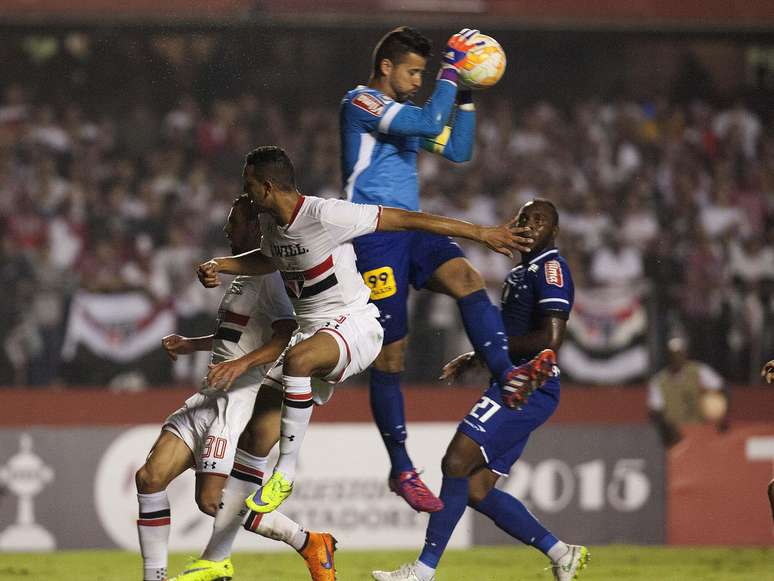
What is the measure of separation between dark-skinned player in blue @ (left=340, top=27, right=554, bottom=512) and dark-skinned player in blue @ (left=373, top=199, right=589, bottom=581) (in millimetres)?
225

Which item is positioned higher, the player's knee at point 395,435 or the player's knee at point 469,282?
the player's knee at point 469,282

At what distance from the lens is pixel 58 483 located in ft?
37.6

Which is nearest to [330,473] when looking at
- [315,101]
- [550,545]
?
[550,545]

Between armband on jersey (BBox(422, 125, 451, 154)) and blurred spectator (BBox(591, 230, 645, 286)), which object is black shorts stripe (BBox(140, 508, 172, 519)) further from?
blurred spectator (BBox(591, 230, 645, 286))

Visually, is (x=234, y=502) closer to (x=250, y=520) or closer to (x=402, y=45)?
(x=250, y=520)

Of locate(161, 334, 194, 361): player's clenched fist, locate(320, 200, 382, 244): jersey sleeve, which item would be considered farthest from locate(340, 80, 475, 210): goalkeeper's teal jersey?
locate(161, 334, 194, 361): player's clenched fist

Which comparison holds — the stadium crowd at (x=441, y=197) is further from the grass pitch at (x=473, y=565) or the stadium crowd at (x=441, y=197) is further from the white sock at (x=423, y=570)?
the white sock at (x=423, y=570)

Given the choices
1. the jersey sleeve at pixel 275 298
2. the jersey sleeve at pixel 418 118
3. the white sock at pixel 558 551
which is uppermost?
the jersey sleeve at pixel 418 118

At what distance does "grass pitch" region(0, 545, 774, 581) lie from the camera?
31.9 feet

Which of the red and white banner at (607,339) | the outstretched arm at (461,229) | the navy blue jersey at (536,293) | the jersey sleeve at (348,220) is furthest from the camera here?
the red and white banner at (607,339)

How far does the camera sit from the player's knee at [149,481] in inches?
281

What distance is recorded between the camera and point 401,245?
7613 mm

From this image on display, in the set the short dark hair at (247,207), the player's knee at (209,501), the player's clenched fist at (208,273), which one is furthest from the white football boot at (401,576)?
the short dark hair at (247,207)

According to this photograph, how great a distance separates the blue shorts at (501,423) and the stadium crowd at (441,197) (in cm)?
463
